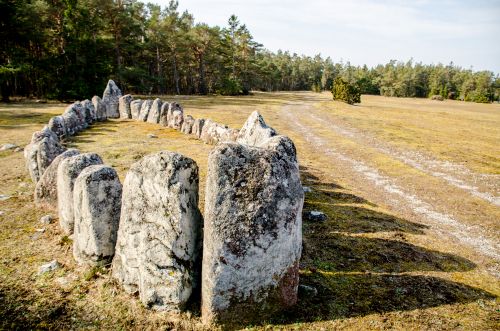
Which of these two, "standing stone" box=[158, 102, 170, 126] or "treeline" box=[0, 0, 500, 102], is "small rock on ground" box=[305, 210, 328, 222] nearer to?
"standing stone" box=[158, 102, 170, 126]

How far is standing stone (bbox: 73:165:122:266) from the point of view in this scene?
6.41 meters

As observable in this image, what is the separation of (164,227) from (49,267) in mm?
3036

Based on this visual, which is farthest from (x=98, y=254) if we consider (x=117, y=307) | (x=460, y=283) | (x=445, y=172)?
(x=445, y=172)

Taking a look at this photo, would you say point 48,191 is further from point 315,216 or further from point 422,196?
point 422,196

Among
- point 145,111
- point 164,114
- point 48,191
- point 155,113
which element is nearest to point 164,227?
point 48,191

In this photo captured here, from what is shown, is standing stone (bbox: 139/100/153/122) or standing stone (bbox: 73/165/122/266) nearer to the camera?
standing stone (bbox: 73/165/122/266)

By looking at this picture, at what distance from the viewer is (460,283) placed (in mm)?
6809

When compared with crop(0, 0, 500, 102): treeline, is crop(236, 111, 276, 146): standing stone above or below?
below

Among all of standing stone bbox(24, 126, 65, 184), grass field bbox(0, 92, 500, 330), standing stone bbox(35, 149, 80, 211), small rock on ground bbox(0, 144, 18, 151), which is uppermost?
standing stone bbox(24, 126, 65, 184)

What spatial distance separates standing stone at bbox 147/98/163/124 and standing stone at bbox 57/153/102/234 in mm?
17020

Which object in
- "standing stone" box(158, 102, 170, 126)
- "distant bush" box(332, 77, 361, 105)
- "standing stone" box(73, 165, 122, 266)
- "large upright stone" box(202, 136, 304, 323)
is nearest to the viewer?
"large upright stone" box(202, 136, 304, 323)

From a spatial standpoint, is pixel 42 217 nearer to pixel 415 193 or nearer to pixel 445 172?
pixel 415 193

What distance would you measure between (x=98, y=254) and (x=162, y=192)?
2.35m

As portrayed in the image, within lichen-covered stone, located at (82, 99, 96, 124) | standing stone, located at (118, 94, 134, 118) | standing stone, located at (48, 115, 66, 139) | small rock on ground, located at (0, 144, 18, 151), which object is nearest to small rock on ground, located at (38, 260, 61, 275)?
small rock on ground, located at (0, 144, 18, 151)
